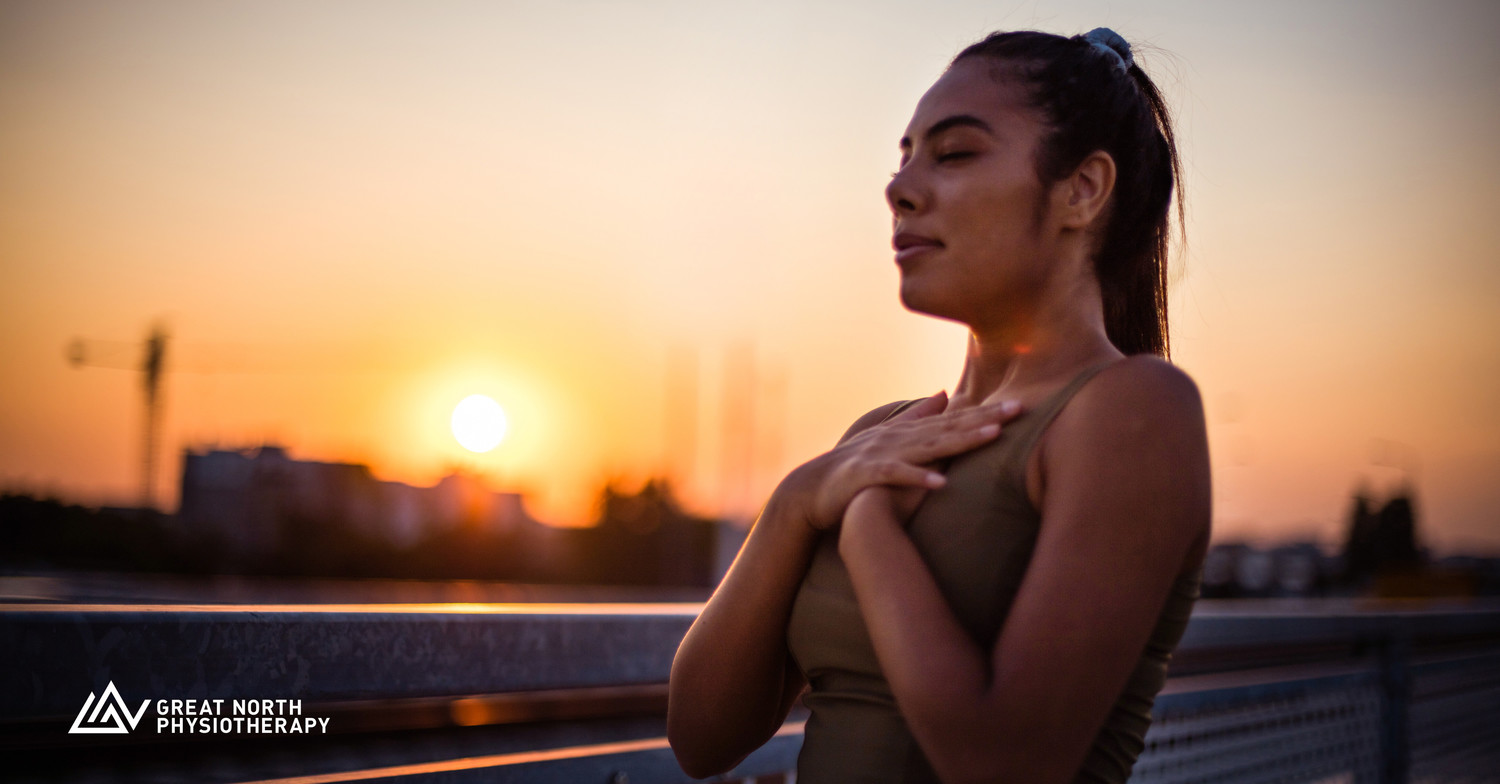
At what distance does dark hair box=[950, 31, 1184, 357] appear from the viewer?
1657 mm

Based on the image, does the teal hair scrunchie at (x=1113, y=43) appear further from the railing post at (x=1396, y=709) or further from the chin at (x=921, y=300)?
the railing post at (x=1396, y=709)

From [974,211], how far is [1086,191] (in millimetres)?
194

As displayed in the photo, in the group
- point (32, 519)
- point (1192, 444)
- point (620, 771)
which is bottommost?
point (32, 519)

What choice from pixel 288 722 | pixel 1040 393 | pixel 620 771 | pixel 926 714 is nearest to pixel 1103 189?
pixel 1040 393

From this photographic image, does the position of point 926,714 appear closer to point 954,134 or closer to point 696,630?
point 696,630

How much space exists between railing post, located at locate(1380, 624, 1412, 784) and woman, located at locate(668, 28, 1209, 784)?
3152 millimetres

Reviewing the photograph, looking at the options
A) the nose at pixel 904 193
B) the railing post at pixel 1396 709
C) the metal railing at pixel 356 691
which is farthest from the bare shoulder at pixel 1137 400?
the railing post at pixel 1396 709

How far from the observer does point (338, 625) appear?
5.47 feet

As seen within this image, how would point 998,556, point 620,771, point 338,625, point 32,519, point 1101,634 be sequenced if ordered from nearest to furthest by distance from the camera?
point 1101,634
point 998,556
point 338,625
point 620,771
point 32,519

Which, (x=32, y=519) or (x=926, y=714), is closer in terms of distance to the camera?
(x=926, y=714)

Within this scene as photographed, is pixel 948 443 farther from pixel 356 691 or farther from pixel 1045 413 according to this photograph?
pixel 356 691

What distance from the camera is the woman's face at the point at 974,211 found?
63.1 inches

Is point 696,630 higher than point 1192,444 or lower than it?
lower

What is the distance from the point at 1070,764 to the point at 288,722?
1098 millimetres
